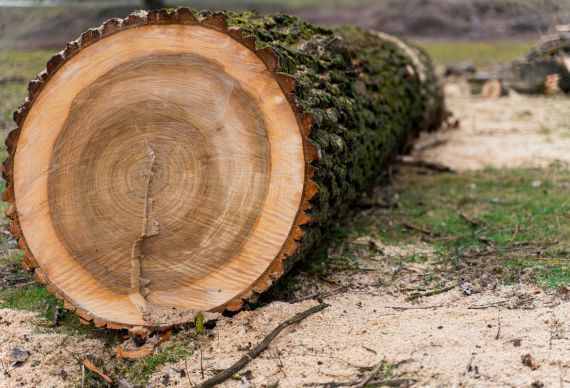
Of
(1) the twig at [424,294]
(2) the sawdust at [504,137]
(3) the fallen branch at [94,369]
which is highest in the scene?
(2) the sawdust at [504,137]

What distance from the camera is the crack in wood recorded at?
121 inches

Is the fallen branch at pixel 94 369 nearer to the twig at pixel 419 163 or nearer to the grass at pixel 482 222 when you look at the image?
the grass at pixel 482 222

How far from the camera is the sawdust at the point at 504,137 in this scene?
21.2ft

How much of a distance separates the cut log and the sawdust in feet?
11.9

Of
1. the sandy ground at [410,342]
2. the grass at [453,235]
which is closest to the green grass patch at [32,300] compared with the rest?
the grass at [453,235]

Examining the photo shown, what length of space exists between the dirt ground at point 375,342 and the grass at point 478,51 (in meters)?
10.4

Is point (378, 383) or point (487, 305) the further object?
point (487, 305)

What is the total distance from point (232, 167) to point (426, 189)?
9.57 ft

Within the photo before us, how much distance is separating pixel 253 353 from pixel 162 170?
0.94 meters

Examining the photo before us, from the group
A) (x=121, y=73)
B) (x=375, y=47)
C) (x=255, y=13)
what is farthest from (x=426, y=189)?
(x=121, y=73)

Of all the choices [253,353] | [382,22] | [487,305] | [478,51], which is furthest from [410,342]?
[382,22]

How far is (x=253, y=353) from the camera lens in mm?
2824

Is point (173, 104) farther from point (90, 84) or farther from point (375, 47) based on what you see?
point (375, 47)

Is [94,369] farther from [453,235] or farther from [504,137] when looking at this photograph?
[504,137]
